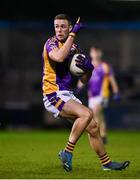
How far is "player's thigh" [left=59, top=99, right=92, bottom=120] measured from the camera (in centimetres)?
1067

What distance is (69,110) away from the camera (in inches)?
422

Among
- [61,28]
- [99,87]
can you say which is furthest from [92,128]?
[99,87]

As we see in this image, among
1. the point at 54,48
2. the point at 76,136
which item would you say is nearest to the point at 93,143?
the point at 76,136

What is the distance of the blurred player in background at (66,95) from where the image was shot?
35.0ft

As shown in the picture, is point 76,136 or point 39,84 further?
point 39,84

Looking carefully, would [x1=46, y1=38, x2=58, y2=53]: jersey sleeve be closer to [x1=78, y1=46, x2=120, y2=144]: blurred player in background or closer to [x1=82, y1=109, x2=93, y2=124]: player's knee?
[x1=82, y1=109, x2=93, y2=124]: player's knee

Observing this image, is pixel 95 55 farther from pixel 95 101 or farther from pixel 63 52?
pixel 63 52

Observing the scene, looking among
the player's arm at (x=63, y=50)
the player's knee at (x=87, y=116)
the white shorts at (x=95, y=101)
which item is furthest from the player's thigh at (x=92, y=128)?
the white shorts at (x=95, y=101)

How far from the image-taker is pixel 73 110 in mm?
10688

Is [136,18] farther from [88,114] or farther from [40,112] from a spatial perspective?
[88,114]

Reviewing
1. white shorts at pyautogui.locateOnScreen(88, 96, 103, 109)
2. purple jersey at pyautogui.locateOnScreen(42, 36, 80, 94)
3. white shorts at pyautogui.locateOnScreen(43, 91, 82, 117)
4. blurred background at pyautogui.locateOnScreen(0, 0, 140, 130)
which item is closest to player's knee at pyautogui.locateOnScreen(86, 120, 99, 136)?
white shorts at pyautogui.locateOnScreen(43, 91, 82, 117)

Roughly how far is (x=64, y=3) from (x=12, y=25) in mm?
5622

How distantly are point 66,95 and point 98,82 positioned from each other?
843 centimetres

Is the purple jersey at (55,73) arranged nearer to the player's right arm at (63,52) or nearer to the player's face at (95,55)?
the player's right arm at (63,52)
